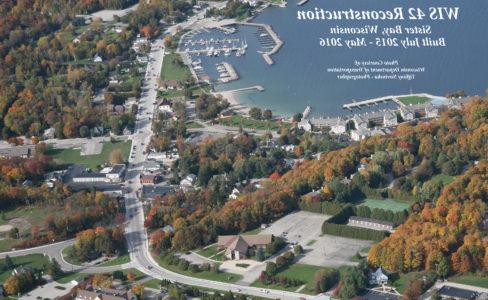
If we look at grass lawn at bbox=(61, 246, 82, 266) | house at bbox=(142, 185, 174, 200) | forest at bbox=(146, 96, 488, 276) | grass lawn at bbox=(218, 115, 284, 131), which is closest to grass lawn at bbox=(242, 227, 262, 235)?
forest at bbox=(146, 96, 488, 276)

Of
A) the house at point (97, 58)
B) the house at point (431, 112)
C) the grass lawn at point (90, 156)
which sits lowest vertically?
the grass lawn at point (90, 156)

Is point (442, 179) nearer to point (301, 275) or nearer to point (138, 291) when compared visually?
point (301, 275)

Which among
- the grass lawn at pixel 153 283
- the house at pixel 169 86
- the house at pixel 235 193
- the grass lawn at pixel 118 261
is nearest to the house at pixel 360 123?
the house at pixel 235 193

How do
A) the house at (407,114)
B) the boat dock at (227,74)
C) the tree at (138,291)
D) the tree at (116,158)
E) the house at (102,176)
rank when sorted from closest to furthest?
the tree at (138,291), the house at (102,176), the tree at (116,158), the house at (407,114), the boat dock at (227,74)

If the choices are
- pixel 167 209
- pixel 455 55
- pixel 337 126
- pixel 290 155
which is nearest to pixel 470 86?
pixel 455 55

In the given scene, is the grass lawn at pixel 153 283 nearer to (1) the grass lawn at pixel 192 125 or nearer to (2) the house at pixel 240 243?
(2) the house at pixel 240 243

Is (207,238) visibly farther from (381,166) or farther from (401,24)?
(401,24)

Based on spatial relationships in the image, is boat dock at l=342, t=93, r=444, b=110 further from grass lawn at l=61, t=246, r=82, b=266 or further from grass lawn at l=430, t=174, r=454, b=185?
grass lawn at l=61, t=246, r=82, b=266
